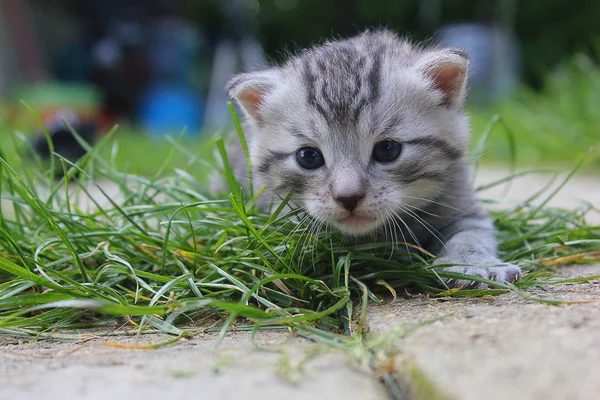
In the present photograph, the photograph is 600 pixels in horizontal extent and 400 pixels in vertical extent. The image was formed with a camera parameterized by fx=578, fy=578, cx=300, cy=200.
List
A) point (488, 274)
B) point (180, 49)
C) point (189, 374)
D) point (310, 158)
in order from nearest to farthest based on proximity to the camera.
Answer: point (189, 374)
point (488, 274)
point (310, 158)
point (180, 49)

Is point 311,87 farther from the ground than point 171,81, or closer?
closer

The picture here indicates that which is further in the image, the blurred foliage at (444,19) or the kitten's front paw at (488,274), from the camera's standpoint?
the blurred foliage at (444,19)

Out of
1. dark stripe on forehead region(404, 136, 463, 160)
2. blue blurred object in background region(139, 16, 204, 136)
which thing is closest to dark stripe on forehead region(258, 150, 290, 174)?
dark stripe on forehead region(404, 136, 463, 160)

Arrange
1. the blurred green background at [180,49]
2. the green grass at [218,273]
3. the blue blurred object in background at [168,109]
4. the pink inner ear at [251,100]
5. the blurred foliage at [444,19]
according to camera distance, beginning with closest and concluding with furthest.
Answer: the green grass at [218,273] → the pink inner ear at [251,100] → the blurred green background at [180,49] → the blue blurred object in background at [168,109] → the blurred foliage at [444,19]

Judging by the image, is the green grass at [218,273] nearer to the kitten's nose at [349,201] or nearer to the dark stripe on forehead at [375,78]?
the kitten's nose at [349,201]

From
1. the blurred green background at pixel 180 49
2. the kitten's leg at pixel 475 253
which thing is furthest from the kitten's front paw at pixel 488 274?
the blurred green background at pixel 180 49

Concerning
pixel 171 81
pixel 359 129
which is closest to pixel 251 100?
pixel 359 129

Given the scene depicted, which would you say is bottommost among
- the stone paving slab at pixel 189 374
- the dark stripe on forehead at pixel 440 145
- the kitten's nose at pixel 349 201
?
the stone paving slab at pixel 189 374

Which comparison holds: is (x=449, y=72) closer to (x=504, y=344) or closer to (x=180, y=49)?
(x=504, y=344)
